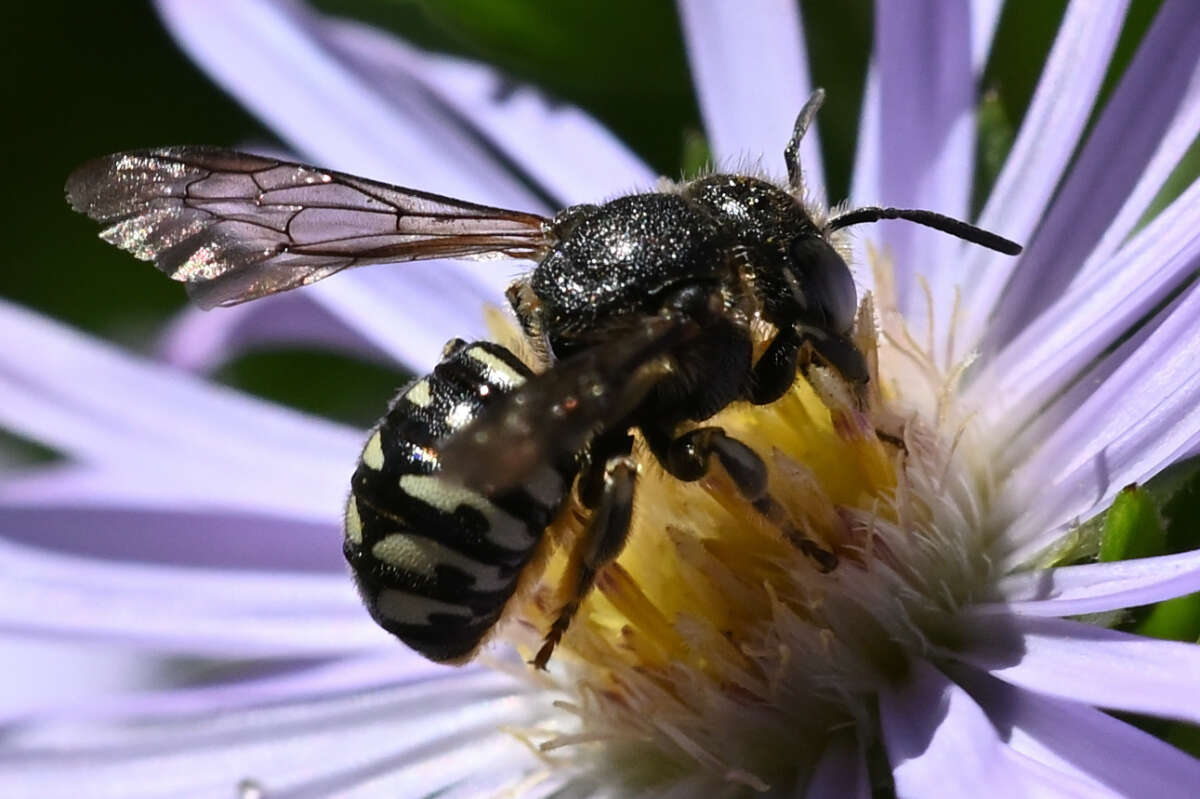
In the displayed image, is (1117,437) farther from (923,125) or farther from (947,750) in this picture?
(923,125)

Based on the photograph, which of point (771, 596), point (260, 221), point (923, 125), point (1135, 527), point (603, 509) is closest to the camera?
point (1135, 527)

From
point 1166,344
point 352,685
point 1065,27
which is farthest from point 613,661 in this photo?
point 1065,27

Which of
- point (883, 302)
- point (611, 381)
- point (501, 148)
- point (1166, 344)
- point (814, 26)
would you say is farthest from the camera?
point (501, 148)

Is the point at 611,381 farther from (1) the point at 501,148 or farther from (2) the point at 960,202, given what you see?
(1) the point at 501,148

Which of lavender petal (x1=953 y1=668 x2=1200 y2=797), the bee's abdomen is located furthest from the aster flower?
the bee's abdomen

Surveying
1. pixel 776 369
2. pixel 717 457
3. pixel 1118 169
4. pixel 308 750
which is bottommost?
pixel 308 750

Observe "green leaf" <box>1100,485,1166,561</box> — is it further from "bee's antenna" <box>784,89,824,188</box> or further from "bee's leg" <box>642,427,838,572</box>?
"bee's antenna" <box>784,89,824,188</box>

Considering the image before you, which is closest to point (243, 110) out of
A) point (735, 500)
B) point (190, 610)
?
point (190, 610)
